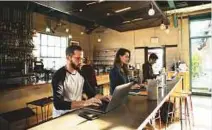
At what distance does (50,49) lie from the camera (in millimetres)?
8695

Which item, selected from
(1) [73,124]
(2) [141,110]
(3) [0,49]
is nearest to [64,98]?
(1) [73,124]

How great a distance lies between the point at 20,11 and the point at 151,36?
5749mm

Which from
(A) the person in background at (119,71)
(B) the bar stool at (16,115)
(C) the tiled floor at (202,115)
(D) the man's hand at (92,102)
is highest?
(A) the person in background at (119,71)

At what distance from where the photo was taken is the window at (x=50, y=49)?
804 centimetres

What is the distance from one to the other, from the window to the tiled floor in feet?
17.8

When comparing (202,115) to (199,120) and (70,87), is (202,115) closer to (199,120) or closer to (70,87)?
(199,120)

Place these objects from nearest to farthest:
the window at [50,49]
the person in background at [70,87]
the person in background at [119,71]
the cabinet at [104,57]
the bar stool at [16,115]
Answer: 1. the person in background at [70,87]
2. the person in background at [119,71]
3. the bar stool at [16,115]
4. the window at [50,49]
5. the cabinet at [104,57]

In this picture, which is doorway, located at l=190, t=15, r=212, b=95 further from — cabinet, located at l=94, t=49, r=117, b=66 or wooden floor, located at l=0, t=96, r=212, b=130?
cabinet, located at l=94, t=49, r=117, b=66

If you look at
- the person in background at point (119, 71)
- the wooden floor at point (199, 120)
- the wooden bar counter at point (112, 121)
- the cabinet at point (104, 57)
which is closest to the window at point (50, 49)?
the cabinet at point (104, 57)

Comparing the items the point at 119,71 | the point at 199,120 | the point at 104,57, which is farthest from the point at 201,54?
the point at 119,71

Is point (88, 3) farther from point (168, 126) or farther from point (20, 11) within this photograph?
point (20, 11)

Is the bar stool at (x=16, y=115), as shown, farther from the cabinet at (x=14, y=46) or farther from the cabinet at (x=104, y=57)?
the cabinet at (x=104, y=57)

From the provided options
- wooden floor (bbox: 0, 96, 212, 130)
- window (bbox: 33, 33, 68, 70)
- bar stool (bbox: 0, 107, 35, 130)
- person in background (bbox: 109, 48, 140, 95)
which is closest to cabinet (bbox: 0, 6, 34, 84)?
bar stool (bbox: 0, 107, 35, 130)

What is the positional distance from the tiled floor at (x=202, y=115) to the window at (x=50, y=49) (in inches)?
213
